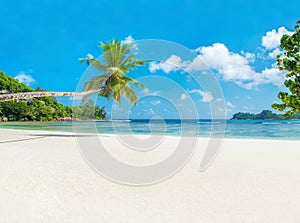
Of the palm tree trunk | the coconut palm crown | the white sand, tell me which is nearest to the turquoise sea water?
the coconut palm crown

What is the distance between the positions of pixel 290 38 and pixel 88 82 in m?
10.0

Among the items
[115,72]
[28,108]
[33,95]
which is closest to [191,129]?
[115,72]

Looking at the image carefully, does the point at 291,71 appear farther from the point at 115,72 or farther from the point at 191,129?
the point at 191,129

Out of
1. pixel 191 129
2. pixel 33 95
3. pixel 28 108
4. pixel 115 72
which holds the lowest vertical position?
pixel 191 129

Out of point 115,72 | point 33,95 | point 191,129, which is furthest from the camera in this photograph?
point 191,129

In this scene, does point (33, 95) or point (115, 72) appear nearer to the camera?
point (33, 95)

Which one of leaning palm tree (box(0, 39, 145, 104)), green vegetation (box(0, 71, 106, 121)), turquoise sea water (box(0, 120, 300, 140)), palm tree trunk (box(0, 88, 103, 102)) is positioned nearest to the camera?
palm tree trunk (box(0, 88, 103, 102))

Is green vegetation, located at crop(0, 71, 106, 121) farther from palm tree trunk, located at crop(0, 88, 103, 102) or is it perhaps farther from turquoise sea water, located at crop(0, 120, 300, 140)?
palm tree trunk, located at crop(0, 88, 103, 102)

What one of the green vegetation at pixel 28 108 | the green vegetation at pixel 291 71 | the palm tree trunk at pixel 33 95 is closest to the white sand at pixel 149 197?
the green vegetation at pixel 291 71

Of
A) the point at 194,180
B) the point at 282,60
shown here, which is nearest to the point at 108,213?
the point at 194,180

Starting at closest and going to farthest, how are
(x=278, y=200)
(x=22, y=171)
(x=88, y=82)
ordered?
(x=278, y=200) < (x=22, y=171) < (x=88, y=82)

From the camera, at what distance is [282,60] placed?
4660 mm

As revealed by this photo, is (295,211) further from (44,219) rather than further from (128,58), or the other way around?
(128,58)

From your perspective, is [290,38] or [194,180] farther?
[290,38]
